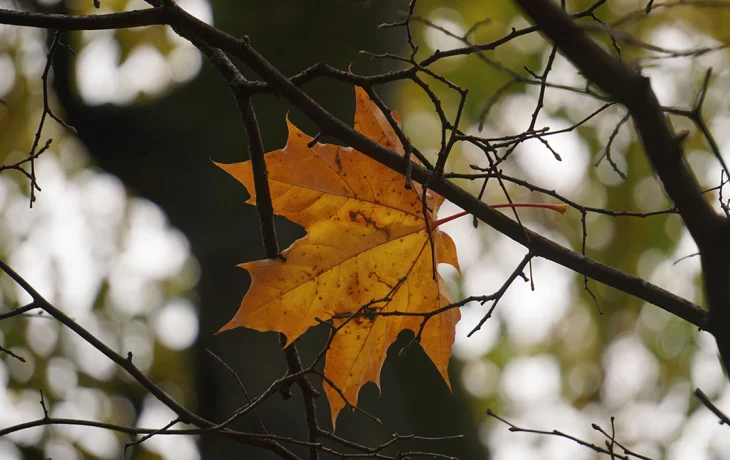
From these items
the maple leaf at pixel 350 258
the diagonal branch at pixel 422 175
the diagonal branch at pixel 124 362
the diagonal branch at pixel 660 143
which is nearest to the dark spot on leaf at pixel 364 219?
the maple leaf at pixel 350 258

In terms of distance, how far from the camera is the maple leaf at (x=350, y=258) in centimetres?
A: 80

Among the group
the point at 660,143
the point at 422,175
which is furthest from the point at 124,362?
the point at 660,143

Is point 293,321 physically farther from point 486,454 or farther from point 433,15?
point 433,15

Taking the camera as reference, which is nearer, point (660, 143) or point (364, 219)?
point (660, 143)

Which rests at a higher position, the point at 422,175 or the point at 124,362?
the point at 422,175

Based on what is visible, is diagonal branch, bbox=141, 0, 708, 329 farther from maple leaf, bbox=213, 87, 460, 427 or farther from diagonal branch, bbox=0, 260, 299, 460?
diagonal branch, bbox=0, 260, 299, 460

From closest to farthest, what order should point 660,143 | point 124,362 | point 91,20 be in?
point 660,143 < point 91,20 < point 124,362

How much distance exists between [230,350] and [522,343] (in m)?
2.88

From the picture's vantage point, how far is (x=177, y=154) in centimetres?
214

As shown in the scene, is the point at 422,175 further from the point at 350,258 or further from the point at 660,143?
the point at 660,143

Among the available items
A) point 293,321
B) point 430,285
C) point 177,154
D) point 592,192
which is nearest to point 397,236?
point 430,285

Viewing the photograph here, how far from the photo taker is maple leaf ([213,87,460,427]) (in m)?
0.80

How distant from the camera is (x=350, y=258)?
85 cm

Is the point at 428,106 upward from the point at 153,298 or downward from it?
upward
